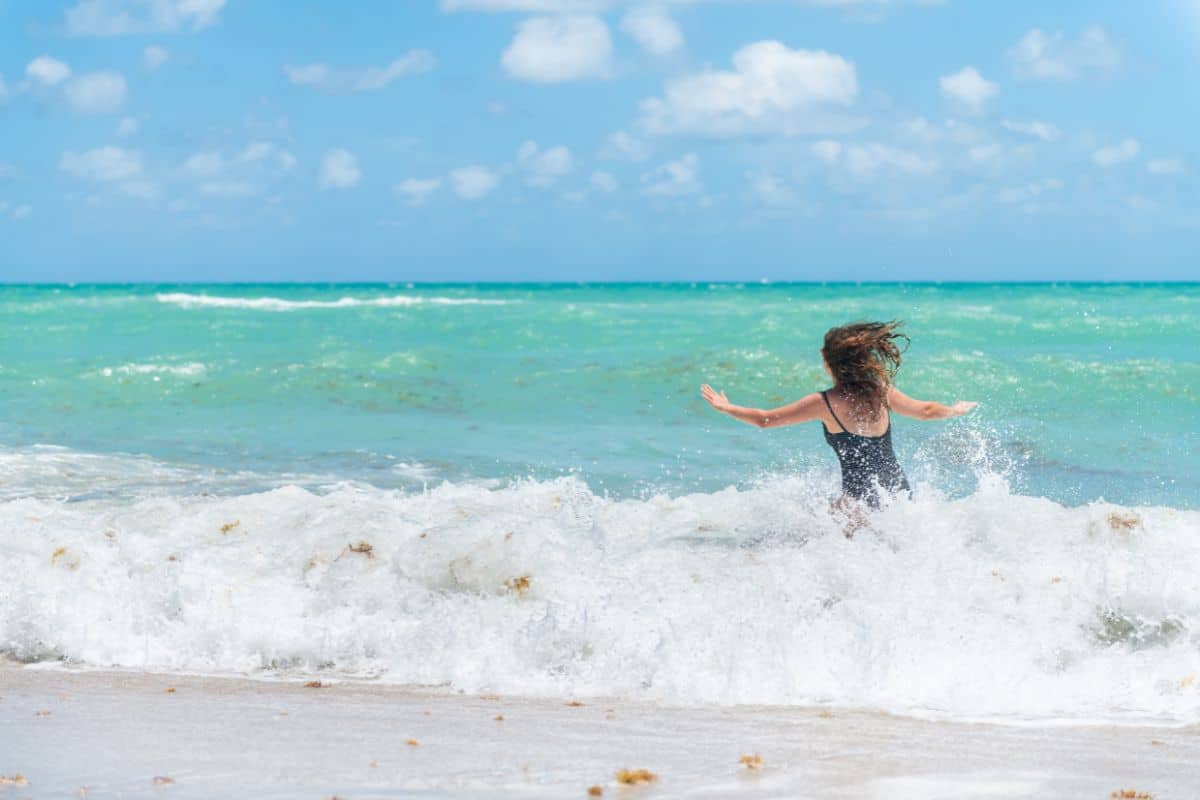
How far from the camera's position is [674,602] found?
6.24 m

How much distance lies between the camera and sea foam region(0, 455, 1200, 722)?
5.46 metres

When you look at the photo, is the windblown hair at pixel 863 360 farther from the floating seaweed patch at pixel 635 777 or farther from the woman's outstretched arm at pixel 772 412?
the floating seaweed patch at pixel 635 777

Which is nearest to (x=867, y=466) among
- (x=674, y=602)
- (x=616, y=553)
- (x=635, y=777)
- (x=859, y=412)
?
(x=859, y=412)

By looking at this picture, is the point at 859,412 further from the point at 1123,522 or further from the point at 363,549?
the point at 363,549

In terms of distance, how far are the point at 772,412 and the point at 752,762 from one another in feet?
9.11

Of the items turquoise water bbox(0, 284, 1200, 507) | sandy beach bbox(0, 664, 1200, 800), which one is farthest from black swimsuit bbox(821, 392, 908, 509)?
turquoise water bbox(0, 284, 1200, 507)

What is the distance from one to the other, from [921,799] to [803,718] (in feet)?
3.52

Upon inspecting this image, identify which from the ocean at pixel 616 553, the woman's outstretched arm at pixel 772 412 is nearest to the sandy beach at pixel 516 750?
the ocean at pixel 616 553

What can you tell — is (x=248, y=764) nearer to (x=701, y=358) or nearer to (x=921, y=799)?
(x=921, y=799)

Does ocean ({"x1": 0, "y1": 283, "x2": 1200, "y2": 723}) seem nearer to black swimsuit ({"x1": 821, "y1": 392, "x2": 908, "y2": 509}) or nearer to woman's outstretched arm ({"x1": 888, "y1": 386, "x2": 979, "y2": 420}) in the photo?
black swimsuit ({"x1": 821, "y1": 392, "x2": 908, "y2": 509})

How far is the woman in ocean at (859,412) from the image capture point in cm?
671

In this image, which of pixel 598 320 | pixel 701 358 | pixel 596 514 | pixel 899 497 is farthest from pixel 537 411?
pixel 598 320

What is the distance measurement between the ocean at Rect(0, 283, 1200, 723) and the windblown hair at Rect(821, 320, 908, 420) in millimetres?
636

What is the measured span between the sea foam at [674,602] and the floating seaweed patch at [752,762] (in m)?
0.91
